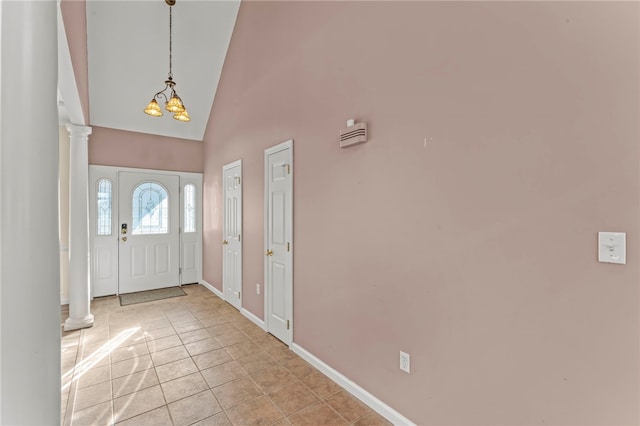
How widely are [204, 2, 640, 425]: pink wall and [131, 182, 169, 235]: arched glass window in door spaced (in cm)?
361

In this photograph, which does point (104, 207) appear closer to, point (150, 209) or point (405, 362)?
point (150, 209)

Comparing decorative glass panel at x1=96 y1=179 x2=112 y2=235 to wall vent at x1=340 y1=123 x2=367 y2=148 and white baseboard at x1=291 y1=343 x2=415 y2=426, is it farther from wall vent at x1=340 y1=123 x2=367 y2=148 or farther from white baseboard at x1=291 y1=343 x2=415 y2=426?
wall vent at x1=340 y1=123 x2=367 y2=148

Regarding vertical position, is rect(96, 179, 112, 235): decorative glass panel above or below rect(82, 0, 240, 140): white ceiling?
below

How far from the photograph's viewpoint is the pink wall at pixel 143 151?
4738 mm

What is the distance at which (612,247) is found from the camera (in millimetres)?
1161

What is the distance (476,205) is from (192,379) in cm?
255

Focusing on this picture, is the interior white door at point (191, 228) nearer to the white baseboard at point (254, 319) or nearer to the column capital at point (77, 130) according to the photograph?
the column capital at point (77, 130)

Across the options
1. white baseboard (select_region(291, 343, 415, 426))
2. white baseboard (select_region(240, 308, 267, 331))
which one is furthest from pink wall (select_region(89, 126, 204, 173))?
white baseboard (select_region(291, 343, 415, 426))

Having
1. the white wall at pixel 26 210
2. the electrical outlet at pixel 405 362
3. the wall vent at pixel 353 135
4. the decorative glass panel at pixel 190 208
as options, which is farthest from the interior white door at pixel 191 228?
the white wall at pixel 26 210

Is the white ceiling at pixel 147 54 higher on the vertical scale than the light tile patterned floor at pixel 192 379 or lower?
higher

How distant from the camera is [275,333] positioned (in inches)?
130

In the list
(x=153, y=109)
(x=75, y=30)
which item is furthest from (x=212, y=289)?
(x=75, y=30)

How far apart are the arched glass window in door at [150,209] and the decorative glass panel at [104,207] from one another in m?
0.34

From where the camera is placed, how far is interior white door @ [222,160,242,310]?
13.5 ft
